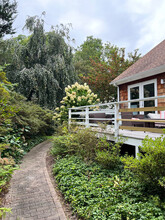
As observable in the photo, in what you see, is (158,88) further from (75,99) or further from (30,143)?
(30,143)

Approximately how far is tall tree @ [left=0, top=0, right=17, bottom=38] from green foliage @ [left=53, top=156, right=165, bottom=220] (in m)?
12.7

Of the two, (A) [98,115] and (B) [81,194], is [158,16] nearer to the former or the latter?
(A) [98,115]

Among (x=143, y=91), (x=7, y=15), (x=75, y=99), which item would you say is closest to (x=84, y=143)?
(x=143, y=91)

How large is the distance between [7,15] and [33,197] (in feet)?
44.3

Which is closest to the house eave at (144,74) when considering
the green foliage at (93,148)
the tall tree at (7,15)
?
the green foliage at (93,148)

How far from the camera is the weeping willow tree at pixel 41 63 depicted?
11.1 metres

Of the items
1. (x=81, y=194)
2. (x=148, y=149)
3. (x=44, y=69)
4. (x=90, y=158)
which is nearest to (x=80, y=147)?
(x=90, y=158)

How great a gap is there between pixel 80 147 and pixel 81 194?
6.21 feet

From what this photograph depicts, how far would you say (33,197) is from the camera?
3.37m

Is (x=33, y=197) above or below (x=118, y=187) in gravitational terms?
below

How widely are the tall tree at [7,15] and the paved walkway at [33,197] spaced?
11.8 metres

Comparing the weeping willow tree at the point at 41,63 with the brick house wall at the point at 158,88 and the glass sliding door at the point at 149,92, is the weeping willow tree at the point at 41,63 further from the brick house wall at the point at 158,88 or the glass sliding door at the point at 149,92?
the glass sliding door at the point at 149,92

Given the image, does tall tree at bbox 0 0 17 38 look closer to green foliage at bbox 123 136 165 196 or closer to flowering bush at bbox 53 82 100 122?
flowering bush at bbox 53 82 100 122

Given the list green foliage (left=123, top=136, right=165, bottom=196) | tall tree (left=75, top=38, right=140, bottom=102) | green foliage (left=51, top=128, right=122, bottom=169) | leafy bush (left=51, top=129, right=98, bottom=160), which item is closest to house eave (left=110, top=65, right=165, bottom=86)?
green foliage (left=51, top=128, right=122, bottom=169)
